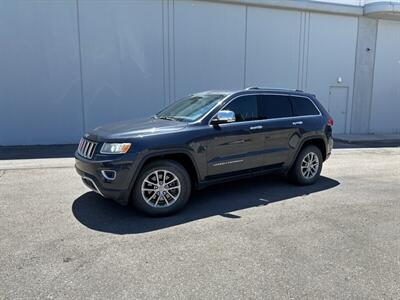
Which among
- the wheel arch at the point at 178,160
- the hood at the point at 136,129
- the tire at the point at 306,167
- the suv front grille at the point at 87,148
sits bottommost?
the tire at the point at 306,167

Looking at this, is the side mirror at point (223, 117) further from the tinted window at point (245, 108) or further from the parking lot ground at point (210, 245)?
the parking lot ground at point (210, 245)

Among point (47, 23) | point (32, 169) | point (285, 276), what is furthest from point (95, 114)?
point (285, 276)

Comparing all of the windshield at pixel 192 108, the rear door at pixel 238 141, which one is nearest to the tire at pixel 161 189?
the rear door at pixel 238 141

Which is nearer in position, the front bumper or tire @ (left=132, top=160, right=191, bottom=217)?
the front bumper

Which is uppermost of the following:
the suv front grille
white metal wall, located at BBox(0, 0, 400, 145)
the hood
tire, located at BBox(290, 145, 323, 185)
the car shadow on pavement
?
white metal wall, located at BBox(0, 0, 400, 145)

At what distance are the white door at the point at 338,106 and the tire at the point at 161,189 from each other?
12815 mm

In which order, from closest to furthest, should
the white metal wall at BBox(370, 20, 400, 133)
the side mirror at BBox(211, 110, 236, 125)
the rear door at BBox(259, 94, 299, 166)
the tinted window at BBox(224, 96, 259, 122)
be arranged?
the side mirror at BBox(211, 110, 236, 125)
the tinted window at BBox(224, 96, 259, 122)
the rear door at BBox(259, 94, 299, 166)
the white metal wall at BBox(370, 20, 400, 133)

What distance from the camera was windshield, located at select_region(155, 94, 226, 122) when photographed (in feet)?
16.9

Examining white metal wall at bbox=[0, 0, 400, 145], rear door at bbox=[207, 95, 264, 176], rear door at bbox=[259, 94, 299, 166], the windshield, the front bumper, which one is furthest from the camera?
white metal wall at bbox=[0, 0, 400, 145]

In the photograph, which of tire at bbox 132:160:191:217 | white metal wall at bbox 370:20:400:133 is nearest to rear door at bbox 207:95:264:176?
tire at bbox 132:160:191:217

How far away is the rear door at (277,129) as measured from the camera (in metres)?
5.64

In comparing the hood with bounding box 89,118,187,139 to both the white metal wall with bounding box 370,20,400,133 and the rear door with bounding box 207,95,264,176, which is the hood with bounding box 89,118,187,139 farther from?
the white metal wall with bounding box 370,20,400,133

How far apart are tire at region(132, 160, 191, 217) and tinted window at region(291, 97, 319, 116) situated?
271cm

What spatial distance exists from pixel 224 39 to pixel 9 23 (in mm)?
7713
